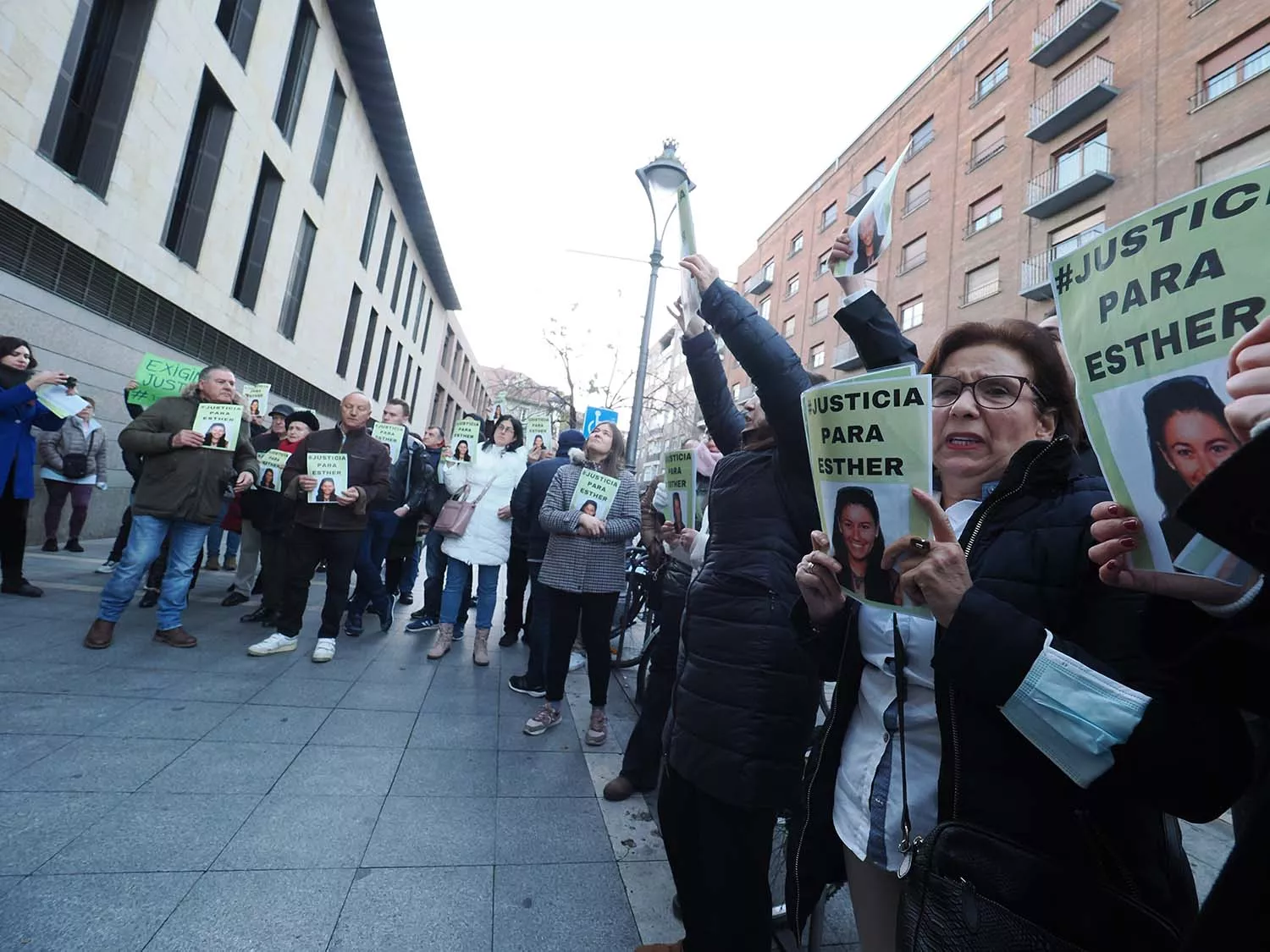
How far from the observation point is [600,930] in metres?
2.17

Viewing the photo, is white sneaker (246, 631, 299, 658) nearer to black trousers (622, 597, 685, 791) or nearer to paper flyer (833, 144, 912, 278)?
black trousers (622, 597, 685, 791)

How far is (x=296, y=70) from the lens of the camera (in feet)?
46.4

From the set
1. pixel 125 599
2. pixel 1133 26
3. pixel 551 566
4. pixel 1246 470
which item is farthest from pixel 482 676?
pixel 1133 26

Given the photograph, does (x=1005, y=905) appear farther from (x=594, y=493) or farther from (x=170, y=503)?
(x=170, y=503)

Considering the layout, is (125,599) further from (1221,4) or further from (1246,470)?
(1221,4)

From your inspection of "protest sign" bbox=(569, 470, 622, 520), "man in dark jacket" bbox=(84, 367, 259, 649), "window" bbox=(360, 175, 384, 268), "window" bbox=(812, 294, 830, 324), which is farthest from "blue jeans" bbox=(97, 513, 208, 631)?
"window" bbox=(812, 294, 830, 324)

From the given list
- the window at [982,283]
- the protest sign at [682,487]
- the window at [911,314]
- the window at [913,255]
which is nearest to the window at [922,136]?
the window at [913,255]

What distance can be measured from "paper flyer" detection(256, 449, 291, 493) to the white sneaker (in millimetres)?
1442

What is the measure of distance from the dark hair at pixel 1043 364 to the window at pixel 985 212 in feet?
69.4

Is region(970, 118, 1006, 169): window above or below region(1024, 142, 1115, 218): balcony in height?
above

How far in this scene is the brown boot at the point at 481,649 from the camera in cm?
517

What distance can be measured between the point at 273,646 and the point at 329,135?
1687 centimetres

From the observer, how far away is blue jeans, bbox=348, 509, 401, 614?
5785 millimetres

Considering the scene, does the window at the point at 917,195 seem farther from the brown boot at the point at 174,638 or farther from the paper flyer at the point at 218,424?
the brown boot at the point at 174,638
